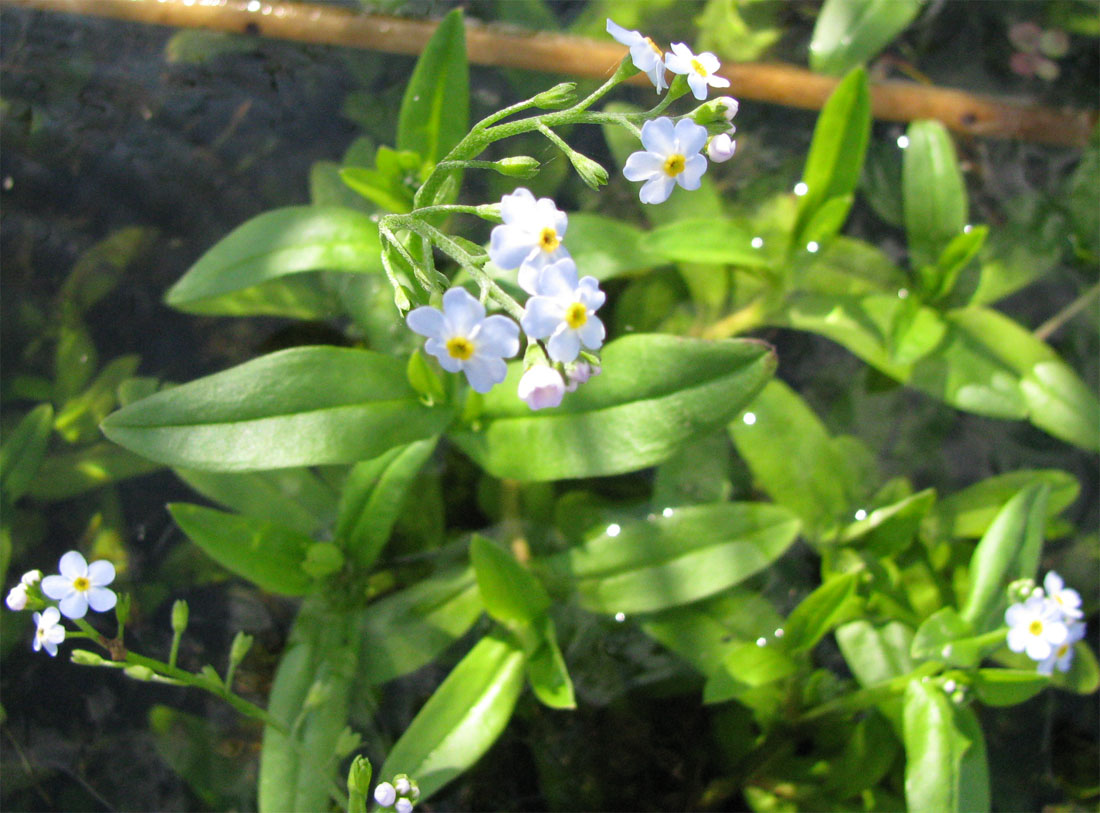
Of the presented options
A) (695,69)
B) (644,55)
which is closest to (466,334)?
(644,55)

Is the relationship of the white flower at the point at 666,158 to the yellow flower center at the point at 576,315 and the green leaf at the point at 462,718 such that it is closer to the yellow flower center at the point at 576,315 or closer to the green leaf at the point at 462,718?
the yellow flower center at the point at 576,315

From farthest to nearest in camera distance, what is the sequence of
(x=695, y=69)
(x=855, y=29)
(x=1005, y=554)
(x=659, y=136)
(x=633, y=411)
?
(x=855, y=29)
(x=1005, y=554)
(x=633, y=411)
(x=695, y=69)
(x=659, y=136)

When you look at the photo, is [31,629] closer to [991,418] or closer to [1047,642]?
[1047,642]

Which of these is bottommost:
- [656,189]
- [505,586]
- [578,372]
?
[505,586]

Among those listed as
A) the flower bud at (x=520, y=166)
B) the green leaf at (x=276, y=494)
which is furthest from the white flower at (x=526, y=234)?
the green leaf at (x=276, y=494)

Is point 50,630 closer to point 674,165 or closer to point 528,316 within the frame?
point 528,316

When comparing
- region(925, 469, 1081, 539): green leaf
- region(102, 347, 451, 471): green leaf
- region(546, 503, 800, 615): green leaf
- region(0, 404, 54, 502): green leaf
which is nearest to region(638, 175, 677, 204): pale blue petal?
region(102, 347, 451, 471): green leaf
